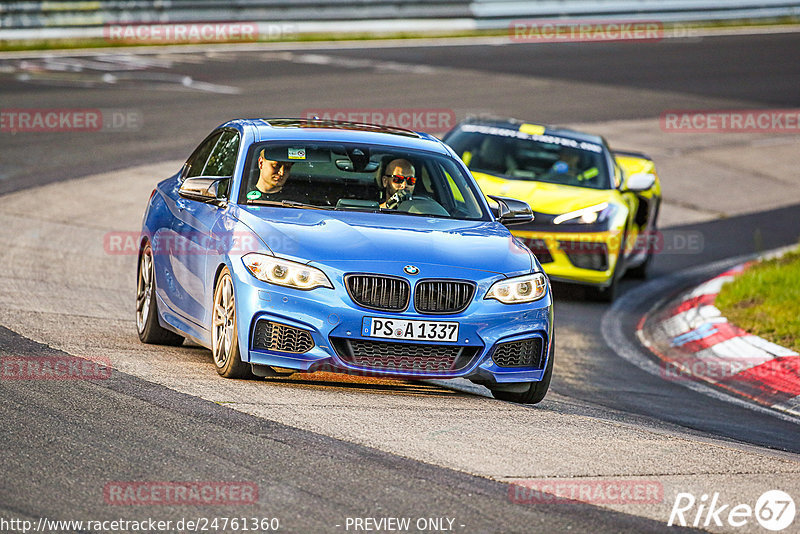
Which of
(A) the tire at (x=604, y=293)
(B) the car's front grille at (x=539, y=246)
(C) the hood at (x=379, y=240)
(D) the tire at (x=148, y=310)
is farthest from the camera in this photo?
(A) the tire at (x=604, y=293)

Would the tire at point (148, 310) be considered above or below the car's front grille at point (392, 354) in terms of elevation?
below

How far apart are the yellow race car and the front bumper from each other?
226 inches

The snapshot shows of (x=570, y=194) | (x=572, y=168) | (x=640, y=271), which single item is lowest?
(x=640, y=271)

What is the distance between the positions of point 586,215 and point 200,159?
5.13 m

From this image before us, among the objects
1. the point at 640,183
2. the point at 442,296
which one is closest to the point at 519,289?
the point at 442,296

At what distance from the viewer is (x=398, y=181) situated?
8703 mm

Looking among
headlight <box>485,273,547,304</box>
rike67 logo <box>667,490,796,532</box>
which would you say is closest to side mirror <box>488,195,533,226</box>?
headlight <box>485,273,547,304</box>

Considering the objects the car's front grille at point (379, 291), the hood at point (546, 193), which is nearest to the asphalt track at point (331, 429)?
the car's front grille at point (379, 291)

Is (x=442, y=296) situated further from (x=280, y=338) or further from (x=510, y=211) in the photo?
(x=510, y=211)

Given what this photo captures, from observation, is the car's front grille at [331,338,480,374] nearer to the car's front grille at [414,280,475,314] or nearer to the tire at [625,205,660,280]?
the car's front grille at [414,280,475,314]

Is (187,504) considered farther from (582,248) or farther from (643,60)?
(643,60)

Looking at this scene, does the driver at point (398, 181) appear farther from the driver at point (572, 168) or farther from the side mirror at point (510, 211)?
the driver at point (572, 168)

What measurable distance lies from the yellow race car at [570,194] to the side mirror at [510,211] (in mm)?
4080

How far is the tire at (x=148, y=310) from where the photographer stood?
9.09 m
